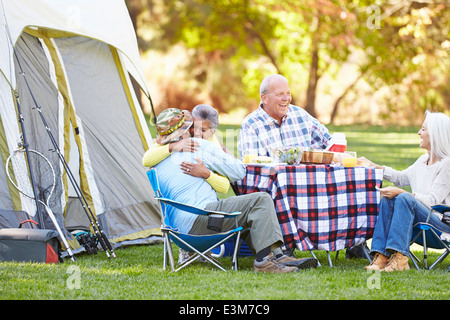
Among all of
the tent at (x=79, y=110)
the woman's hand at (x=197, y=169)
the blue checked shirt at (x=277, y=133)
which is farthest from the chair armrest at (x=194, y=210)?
the tent at (x=79, y=110)

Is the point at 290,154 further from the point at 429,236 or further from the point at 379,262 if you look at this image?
the point at 429,236

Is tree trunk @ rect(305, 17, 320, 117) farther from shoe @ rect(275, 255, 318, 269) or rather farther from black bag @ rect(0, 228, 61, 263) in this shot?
black bag @ rect(0, 228, 61, 263)

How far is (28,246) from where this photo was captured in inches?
182

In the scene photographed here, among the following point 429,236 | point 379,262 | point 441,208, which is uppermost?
point 441,208

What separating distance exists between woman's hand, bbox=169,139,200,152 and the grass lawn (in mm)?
776

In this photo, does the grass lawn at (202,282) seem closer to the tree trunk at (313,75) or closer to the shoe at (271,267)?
the shoe at (271,267)

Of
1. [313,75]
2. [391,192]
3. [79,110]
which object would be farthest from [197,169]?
[313,75]

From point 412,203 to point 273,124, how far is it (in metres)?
1.26

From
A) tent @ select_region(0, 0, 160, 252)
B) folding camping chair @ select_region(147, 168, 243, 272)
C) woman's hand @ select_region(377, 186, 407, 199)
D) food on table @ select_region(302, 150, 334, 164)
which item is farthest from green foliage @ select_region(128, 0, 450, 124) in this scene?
folding camping chair @ select_region(147, 168, 243, 272)

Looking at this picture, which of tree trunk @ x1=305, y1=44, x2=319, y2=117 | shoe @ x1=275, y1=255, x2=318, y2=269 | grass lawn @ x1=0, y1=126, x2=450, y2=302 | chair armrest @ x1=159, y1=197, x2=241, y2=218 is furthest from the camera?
tree trunk @ x1=305, y1=44, x2=319, y2=117

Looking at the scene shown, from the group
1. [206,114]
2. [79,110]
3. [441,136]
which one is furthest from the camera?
[79,110]

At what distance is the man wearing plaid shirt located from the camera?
16.4 feet

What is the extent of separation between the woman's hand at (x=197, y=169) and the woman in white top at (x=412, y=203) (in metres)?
1.14

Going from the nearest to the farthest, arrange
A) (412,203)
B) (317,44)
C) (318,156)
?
(412,203) → (318,156) → (317,44)
